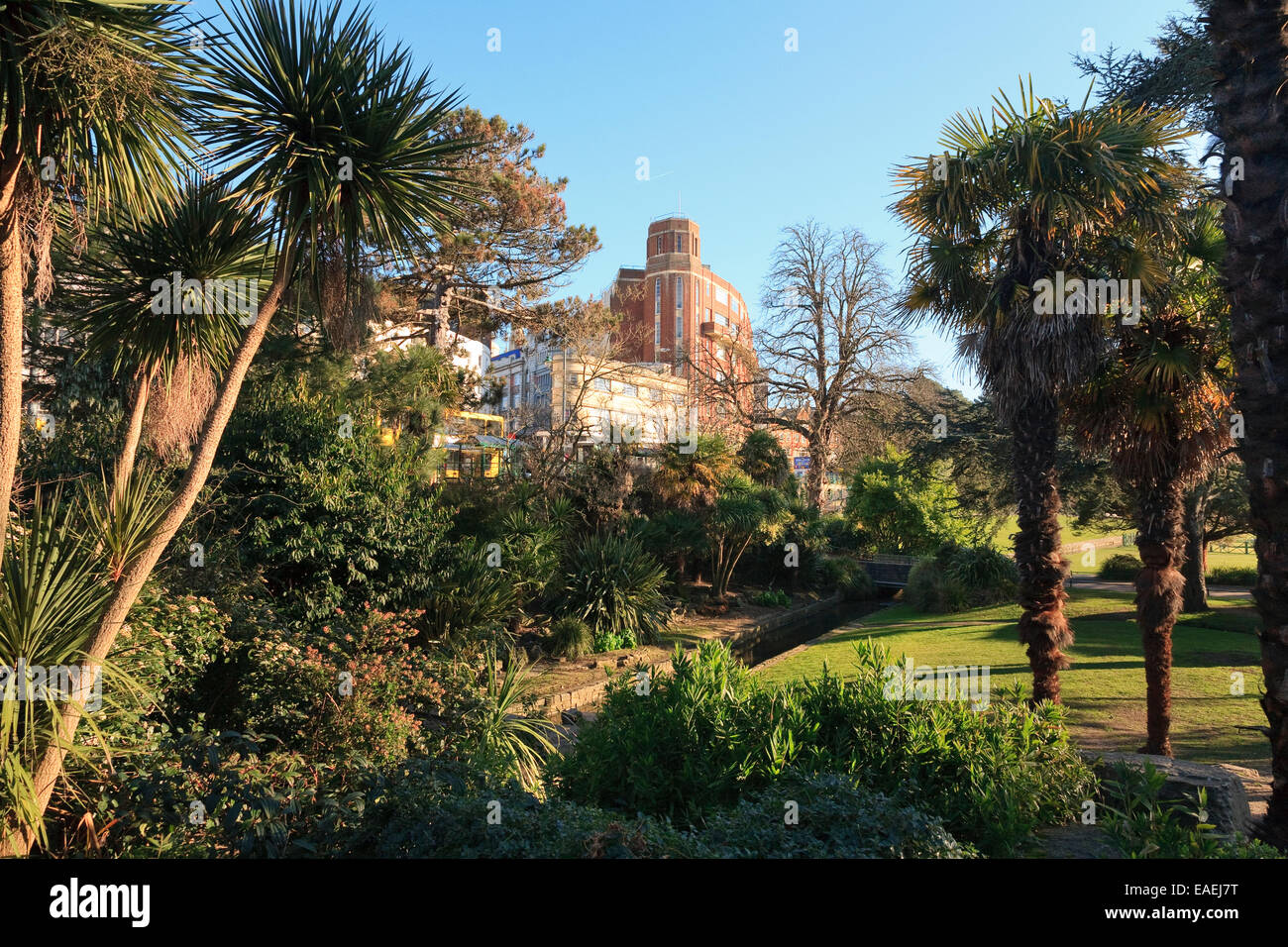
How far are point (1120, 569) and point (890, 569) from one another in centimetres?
853

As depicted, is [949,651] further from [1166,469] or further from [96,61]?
[96,61]

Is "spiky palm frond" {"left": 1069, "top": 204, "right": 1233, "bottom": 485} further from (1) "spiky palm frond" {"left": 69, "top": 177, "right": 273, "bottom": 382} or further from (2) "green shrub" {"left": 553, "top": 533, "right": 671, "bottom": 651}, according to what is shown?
(2) "green shrub" {"left": 553, "top": 533, "right": 671, "bottom": 651}

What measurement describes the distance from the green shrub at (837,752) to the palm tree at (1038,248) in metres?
3.04

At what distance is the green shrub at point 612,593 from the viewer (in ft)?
48.1

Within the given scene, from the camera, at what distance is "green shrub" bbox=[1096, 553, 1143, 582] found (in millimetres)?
25672

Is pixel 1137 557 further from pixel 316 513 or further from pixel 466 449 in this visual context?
pixel 316 513

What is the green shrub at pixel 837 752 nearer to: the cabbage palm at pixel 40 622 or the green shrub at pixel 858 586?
the cabbage palm at pixel 40 622

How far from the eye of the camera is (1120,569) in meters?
26.1

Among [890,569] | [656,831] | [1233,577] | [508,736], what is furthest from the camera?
[890,569]

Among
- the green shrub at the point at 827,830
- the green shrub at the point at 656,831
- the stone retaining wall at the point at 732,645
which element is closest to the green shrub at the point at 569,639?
the stone retaining wall at the point at 732,645

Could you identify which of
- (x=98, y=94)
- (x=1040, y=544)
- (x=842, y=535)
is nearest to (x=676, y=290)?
(x=842, y=535)

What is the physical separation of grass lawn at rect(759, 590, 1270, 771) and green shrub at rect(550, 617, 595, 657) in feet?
11.5
